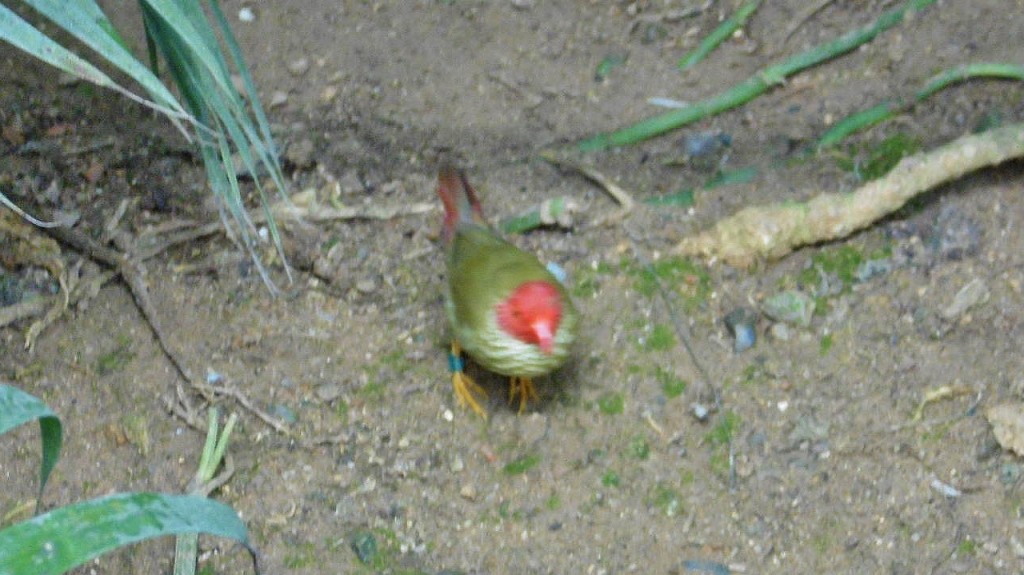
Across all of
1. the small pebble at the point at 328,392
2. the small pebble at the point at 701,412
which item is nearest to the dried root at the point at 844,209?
the small pebble at the point at 701,412

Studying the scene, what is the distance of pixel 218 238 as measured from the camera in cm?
367

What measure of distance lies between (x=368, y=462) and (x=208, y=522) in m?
1.20

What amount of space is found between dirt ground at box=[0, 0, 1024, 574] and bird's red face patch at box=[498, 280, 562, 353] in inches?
14.1

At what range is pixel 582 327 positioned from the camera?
349 cm

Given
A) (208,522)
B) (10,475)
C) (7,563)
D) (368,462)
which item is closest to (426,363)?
(368,462)

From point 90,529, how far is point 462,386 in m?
1.65

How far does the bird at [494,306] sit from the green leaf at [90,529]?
130 centimetres

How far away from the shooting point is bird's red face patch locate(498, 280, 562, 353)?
3023 mm

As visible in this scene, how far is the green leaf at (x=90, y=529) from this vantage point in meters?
1.74

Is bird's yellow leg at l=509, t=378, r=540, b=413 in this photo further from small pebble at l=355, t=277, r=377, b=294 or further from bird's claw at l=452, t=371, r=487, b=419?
small pebble at l=355, t=277, r=377, b=294

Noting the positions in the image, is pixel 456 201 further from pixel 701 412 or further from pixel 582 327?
pixel 701 412

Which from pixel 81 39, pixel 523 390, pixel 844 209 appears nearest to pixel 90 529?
pixel 81 39

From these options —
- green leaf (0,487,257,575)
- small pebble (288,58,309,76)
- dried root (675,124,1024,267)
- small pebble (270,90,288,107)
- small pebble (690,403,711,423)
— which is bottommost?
→ small pebble (690,403,711,423)

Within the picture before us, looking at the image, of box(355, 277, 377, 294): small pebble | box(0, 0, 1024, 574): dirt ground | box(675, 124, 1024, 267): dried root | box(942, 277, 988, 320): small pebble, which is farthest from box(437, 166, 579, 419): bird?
box(942, 277, 988, 320): small pebble
